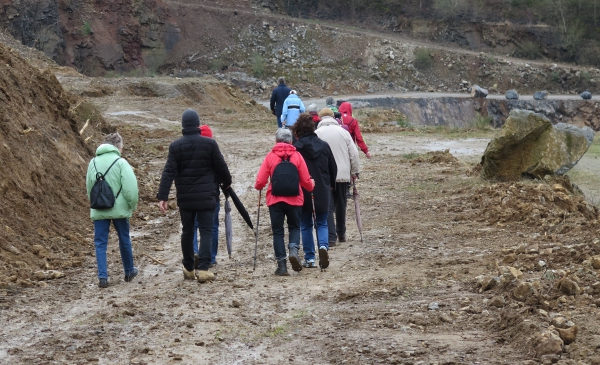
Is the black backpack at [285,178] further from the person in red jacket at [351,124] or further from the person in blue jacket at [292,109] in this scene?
the person in blue jacket at [292,109]

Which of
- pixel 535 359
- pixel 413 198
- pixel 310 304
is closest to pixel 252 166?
pixel 413 198

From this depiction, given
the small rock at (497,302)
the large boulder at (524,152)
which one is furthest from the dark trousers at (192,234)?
the large boulder at (524,152)

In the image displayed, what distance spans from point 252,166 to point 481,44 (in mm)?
56412

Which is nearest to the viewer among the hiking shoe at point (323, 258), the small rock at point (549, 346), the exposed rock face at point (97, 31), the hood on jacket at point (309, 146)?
the small rock at point (549, 346)

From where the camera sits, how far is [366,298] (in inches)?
323

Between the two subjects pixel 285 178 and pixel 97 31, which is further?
pixel 97 31

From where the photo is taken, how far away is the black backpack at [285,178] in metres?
9.46

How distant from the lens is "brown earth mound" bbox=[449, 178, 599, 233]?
453 inches

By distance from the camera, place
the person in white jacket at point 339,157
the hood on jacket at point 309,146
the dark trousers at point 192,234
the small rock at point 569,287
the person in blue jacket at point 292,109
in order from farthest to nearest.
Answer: the person in blue jacket at point 292,109
the person in white jacket at point 339,157
the hood on jacket at point 309,146
the dark trousers at point 192,234
the small rock at point 569,287

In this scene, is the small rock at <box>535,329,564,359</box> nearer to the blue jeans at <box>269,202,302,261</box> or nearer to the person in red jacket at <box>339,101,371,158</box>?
the blue jeans at <box>269,202,302,261</box>

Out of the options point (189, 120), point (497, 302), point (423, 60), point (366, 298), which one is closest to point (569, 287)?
point (497, 302)

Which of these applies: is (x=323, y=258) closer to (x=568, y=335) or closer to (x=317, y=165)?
(x=317, y=165)

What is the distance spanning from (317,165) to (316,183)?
0.22 metres

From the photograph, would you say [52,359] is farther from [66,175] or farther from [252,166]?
[252,166]
